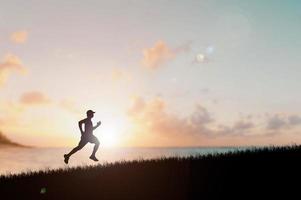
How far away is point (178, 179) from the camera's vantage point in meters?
15.8

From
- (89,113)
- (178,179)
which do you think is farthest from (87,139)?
(178,179)

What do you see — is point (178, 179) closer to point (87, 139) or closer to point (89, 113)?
point (89, 113)

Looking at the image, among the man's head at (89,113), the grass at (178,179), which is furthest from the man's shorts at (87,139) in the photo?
the grass at (178,179)

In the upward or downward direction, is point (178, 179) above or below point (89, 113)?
below

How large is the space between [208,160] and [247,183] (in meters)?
3.96

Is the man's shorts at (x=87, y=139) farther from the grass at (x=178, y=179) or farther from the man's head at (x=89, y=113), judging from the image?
the grass at (x=178, y=179)

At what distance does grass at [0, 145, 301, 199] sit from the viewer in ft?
46.5

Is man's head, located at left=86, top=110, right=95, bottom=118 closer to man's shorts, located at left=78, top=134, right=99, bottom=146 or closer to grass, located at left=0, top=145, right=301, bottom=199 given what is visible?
man's shorts, located at left=78, top=134, right=99, bottom=146

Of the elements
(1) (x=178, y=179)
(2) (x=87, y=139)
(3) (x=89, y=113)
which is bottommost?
(1) (x=178, y=179)

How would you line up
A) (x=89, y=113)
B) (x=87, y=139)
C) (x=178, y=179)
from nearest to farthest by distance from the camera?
(x=178, y=179), (x=89, y=113), (x=87, y=139)

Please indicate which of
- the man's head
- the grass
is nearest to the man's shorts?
the man's head

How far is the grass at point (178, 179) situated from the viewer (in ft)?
46.5

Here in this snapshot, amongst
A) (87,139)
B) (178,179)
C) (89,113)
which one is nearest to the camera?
(178,179)

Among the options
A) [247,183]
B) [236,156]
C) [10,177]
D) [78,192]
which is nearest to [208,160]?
[236,156]
